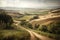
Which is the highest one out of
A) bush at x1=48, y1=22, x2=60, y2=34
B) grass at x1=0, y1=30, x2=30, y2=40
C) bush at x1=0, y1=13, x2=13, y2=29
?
bush at x1=0, y1=13, x2=13, y2=29

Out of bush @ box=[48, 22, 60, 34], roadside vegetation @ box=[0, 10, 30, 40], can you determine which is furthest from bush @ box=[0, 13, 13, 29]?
bush @ box=[48, 22, 60, 34]

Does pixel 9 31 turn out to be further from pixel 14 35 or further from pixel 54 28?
pixel 54 28

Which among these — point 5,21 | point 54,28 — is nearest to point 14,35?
point 5,21

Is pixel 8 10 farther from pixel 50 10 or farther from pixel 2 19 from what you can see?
pixel 50 10

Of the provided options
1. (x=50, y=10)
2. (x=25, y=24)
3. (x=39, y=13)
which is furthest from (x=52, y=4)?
(x=25, y=24)

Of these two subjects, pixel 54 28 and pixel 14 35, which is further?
pixel 54 28

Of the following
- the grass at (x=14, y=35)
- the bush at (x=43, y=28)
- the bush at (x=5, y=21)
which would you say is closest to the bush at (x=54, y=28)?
the bush at (x=43, y=28)

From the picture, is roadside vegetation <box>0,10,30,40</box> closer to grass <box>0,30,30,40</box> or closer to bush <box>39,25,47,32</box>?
grass <box>0,30,30,40</box>

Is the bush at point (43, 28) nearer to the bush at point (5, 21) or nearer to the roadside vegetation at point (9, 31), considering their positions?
the roadside vegetation at point (9, 31)
